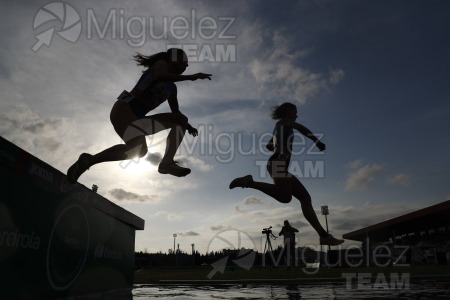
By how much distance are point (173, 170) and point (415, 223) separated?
35.6 m

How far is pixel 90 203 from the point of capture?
5.67 metres

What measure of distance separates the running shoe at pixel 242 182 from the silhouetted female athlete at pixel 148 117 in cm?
89

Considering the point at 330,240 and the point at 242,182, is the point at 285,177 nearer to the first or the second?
the point at 242,182

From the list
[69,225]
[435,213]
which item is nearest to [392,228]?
[435,213]

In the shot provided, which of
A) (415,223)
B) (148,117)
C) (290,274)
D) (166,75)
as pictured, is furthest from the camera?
(415,223)

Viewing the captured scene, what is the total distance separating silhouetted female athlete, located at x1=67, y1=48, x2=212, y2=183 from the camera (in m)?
3.85

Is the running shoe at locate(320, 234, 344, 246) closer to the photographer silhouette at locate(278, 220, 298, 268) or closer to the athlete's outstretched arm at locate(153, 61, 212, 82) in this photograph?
the athlete's outstretched arm at locate(153, 61, 212, 82)

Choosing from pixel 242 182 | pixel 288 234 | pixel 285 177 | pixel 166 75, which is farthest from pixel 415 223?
pixel 166 75

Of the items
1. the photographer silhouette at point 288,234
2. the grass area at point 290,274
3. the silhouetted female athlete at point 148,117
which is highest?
the silhouetted female athlete at point 148,117

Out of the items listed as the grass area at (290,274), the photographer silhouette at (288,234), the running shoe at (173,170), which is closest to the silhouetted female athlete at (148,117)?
the running shoe at (173,170)

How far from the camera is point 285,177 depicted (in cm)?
456

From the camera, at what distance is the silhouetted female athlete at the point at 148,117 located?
385 cm

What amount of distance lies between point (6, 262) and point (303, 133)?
3381 millimetres

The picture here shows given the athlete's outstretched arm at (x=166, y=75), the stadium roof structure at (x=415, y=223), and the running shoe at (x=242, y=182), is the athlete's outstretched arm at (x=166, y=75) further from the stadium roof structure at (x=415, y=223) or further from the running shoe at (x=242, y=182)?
the stadium roof structure at (x=415, y=223)
